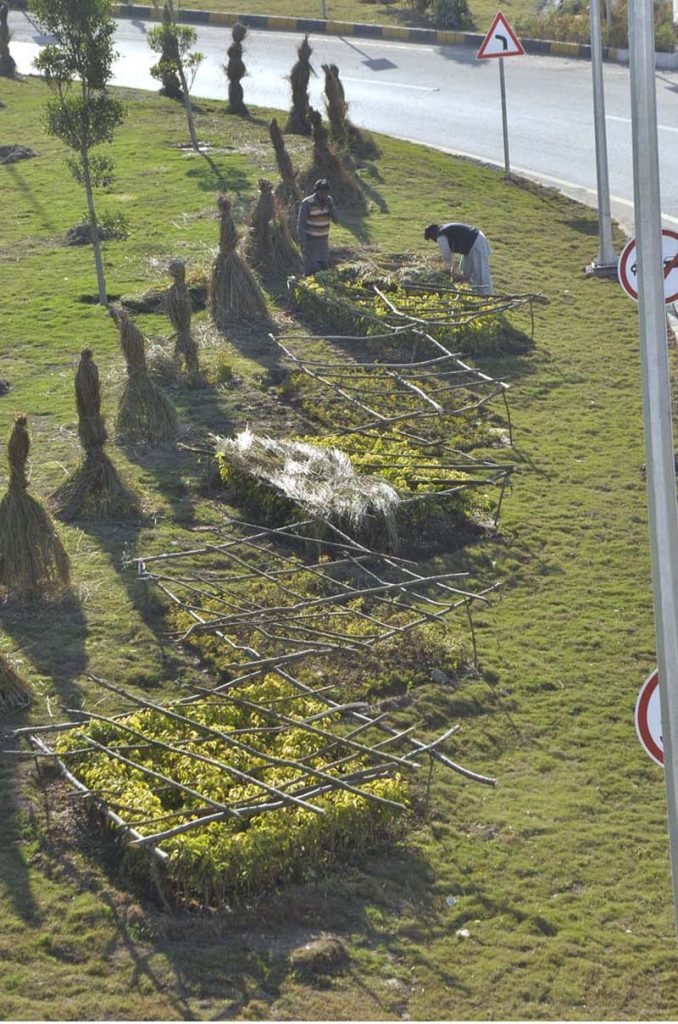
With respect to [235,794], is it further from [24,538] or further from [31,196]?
[31,196]

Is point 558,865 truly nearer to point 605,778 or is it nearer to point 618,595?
point 605,778

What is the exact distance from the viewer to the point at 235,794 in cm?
762

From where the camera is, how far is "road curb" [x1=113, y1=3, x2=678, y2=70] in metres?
27.9

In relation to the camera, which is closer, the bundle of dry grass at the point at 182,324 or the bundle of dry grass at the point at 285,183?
the bundle of dry grass at the point at 182,324

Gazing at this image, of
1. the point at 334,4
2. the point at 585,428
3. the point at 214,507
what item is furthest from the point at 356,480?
the point at 334,4

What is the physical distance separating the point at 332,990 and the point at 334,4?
29.2 m

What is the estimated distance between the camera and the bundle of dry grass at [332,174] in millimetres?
20062

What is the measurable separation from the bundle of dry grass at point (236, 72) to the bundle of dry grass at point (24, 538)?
1522cm

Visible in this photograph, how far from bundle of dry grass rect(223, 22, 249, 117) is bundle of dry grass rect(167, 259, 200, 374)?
10.4 meters

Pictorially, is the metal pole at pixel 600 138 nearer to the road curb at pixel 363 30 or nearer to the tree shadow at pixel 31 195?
the tree shadow at pixel 31 195

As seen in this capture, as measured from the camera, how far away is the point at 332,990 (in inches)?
262

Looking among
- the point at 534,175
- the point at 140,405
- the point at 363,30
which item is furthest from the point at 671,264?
the point at 363,30

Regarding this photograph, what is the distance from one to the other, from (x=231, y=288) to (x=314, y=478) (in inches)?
196

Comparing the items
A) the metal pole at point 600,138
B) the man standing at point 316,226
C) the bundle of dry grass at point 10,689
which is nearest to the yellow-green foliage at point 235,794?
the bundle of dry grass at point 10,689
